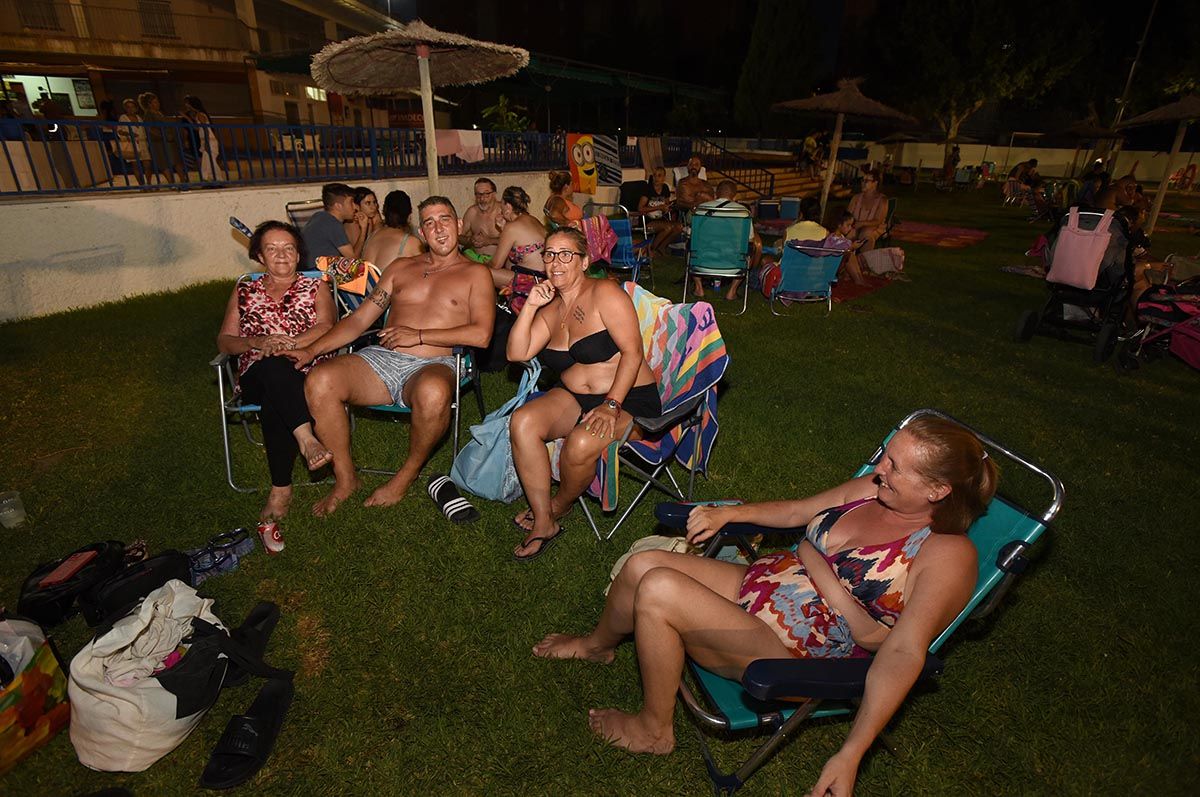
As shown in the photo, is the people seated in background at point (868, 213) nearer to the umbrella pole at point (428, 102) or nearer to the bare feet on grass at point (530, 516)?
the umbrella pole at point (428, 102)

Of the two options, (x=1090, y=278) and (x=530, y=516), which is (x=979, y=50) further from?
(x=530, y=516)

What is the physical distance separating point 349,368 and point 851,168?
2773 cm

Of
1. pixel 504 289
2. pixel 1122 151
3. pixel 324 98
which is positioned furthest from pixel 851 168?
pixel 504 289

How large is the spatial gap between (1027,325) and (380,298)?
6.73 m


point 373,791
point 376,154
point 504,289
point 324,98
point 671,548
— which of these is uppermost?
point 324,98

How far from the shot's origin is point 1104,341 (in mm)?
6051

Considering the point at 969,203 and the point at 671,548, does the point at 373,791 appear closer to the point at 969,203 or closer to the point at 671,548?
the point at 671,548

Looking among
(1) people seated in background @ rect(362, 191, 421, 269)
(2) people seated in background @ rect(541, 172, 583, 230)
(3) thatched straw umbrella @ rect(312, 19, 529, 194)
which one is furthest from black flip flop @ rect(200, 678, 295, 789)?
(2) people seated in background @ rect(541, 172, 583, 230)

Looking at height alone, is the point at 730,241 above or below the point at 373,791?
above

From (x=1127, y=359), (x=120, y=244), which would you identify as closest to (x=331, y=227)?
(x=120, y=244)

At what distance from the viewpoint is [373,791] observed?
213cm

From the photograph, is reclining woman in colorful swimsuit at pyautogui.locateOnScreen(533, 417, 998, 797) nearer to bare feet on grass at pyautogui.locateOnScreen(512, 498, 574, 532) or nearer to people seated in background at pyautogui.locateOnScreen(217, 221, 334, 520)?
bare feet on grass at pyautogui.locateOnScreen(512, 498, 574, 532)

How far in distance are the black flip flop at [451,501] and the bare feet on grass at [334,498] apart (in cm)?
48

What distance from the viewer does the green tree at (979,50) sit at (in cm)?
2720
